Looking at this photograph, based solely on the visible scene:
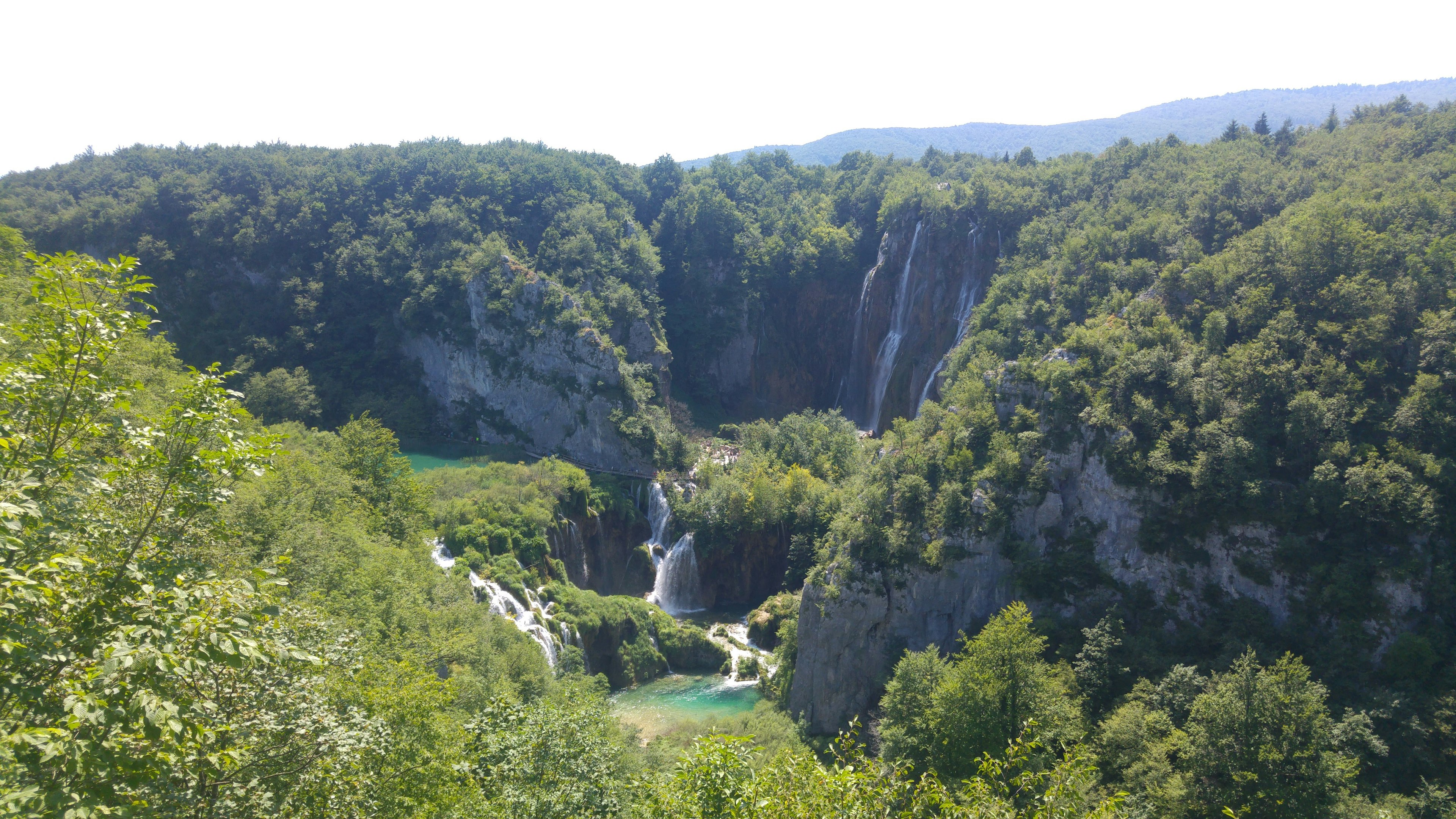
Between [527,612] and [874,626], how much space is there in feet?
68.5

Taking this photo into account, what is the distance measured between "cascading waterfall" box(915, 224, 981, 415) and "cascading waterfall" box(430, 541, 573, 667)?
37.8 m

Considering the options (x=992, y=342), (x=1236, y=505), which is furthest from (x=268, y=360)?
(x=1236, y=505)

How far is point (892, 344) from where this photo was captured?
251 ft

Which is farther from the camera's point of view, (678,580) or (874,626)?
(678,580)

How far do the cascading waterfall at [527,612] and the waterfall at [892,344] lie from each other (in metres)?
42.0

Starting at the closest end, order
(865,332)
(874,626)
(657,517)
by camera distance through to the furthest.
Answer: (874,626) < (657,517) < (865,332)

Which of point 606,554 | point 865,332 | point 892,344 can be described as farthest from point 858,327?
point 606,554

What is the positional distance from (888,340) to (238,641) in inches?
2942

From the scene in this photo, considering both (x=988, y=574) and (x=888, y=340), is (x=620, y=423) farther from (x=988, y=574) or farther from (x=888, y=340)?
(x=988, y=574)

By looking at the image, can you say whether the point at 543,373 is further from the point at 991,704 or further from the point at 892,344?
the point at 991,704

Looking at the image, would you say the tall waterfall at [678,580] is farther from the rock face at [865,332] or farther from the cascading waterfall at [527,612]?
the rock face at [865,332]

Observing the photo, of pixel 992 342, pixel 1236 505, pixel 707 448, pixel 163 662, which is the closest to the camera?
pixel 163 662

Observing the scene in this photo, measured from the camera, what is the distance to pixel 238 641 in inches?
285

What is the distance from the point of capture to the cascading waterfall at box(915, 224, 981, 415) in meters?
64.8
